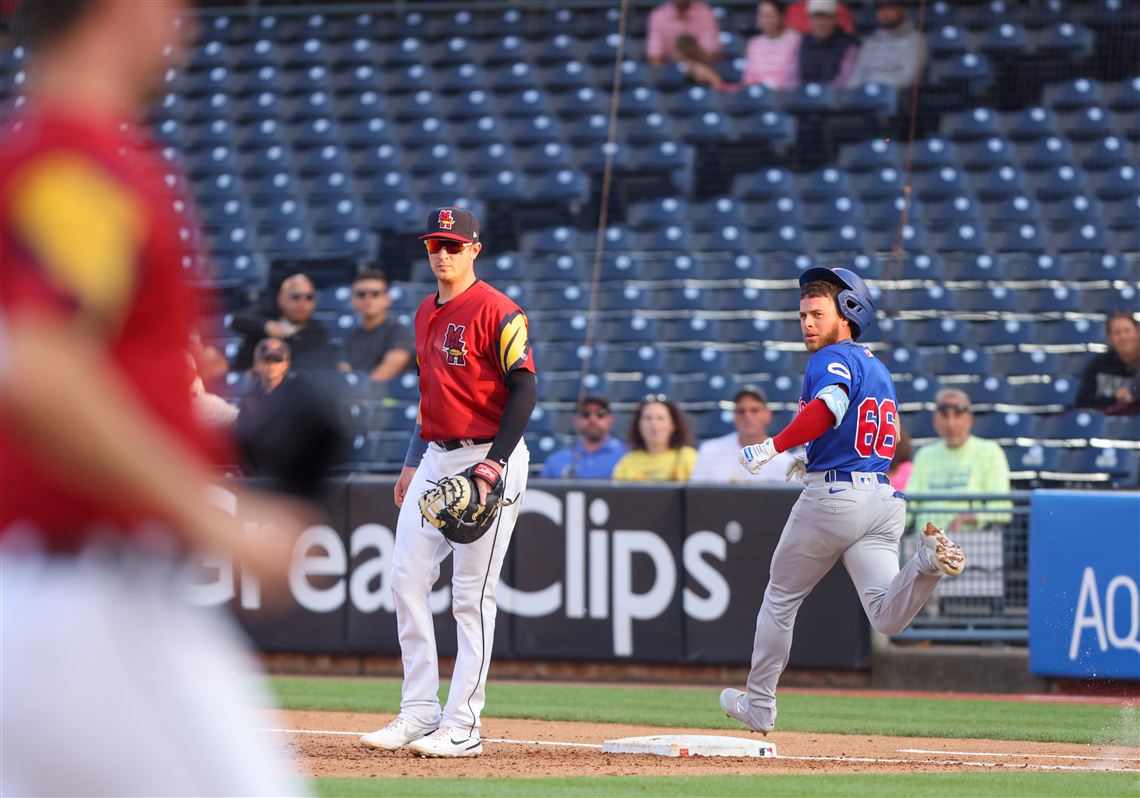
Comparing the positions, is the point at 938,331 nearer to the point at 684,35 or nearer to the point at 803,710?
the point at 684,35

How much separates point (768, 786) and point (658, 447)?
5.11 metres

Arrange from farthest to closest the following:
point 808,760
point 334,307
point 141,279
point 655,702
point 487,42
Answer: point 487,42 → point 334,307 → point 655,702 → point 808,760 → point 141,279

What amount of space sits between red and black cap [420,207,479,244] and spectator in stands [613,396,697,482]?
4.32m

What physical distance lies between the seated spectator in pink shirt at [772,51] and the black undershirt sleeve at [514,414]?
1055 centimetres

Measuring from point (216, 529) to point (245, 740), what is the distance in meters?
0.29

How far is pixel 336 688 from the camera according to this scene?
9922 millimetres

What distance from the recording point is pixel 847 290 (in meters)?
6.98

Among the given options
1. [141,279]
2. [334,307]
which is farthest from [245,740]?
[334,307]

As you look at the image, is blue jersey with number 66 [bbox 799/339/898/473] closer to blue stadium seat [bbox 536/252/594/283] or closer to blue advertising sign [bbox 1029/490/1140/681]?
blue advertising sign [bbox 1029/490/1140/681]

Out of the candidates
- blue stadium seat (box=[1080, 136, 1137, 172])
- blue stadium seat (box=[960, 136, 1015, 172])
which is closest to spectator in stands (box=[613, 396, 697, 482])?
blue stadium seat (box=[960, 136, 1015, 172])

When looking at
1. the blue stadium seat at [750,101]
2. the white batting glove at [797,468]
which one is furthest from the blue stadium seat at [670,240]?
the white batting glove at [797,468]

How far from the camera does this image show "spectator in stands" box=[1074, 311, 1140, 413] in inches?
453

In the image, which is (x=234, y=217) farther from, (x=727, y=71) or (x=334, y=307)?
(x=727, y=71)

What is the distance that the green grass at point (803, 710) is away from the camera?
321 inches
